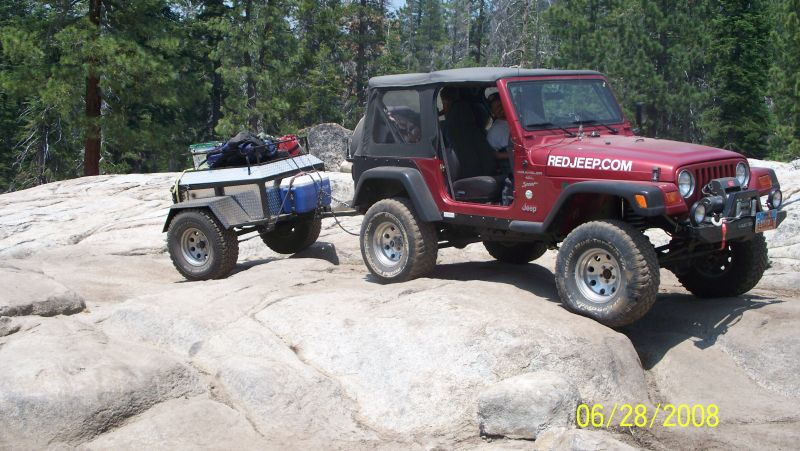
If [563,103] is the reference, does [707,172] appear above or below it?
below

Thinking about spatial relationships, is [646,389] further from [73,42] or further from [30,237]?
[73,42]

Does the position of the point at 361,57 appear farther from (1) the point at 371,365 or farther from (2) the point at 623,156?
(1) the point at 371,365

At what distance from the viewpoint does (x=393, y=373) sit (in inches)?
262

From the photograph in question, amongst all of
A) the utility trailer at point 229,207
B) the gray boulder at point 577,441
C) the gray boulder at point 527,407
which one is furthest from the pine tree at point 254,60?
the gray boulder at point 577,441

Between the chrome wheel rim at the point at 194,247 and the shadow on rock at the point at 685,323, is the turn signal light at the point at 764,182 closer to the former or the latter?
the shadow on rock at the point at 685,323

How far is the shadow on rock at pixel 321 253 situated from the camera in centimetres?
1096

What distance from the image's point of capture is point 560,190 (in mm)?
7211

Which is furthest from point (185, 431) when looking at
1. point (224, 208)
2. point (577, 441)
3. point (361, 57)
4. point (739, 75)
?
point (361, 57)

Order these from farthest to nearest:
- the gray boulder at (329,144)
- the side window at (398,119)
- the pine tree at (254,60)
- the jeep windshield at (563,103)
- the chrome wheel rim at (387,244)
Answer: the pine tree at (254,60)
the gray boulder at (329,144)
the chrome wheel rim at (387,244)
the side window at (398,119)
the jeep windshield at (563,103)

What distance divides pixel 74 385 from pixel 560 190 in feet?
13.3

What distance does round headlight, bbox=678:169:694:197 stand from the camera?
665 cm

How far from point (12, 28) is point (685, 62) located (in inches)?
799

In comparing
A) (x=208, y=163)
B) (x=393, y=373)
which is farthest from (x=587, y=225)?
(x=208, y=163)

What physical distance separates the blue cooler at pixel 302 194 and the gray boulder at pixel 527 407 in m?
4.43
